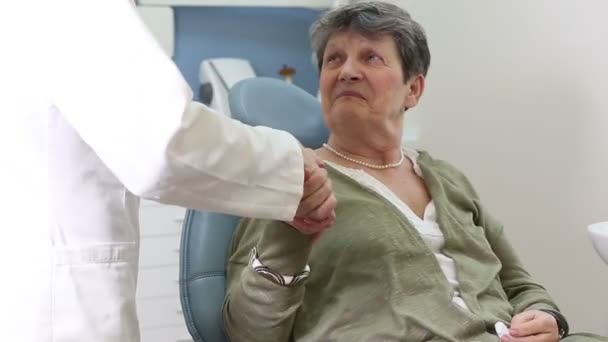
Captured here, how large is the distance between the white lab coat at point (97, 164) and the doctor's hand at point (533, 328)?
607 millimetres

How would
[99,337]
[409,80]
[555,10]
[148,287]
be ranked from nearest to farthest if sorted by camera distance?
[99,337] → [409,80] → [555,10] → [148,287]

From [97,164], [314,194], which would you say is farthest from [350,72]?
[97,164]

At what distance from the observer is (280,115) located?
1683mm

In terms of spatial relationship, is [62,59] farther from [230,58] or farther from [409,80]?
[230,58]

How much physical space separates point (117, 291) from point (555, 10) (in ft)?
4.40

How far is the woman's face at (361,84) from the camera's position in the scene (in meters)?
1.57

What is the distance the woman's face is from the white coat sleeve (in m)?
0.67

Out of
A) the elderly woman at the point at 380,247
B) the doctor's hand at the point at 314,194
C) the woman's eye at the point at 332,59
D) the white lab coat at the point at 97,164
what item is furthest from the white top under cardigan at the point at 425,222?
the white lab coat at the point at 97,164

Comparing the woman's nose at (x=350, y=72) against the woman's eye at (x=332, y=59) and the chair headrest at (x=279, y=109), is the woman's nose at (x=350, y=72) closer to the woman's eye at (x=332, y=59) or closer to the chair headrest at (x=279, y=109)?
the woman's eye at (x=332, y=59)

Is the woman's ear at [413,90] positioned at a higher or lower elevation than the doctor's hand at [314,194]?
lower

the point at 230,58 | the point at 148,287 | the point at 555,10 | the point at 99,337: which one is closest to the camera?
the point at 99,337

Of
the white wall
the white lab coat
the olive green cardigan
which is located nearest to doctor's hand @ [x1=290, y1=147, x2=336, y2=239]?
the white lab coat

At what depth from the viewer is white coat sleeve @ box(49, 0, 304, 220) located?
0.85m

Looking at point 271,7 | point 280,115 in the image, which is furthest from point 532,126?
point 271,7
